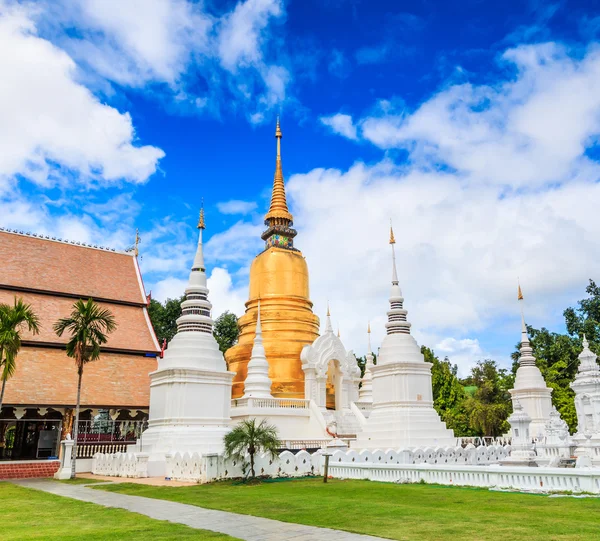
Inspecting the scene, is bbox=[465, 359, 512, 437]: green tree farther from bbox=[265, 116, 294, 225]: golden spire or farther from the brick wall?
the brick wall

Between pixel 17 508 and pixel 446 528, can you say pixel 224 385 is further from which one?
pixel 446 528

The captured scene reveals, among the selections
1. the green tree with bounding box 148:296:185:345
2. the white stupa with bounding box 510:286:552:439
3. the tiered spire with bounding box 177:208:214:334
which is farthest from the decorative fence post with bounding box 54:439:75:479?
the green tree with bounding box 148:296:185:345

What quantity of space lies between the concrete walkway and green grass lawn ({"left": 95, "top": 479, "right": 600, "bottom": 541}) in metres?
0.38

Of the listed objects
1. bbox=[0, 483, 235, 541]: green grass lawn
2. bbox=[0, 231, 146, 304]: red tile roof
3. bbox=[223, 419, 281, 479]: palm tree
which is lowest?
bbox=[0, 483, 235, 541]: green grass lawn

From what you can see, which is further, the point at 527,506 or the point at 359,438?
the point at 359,438

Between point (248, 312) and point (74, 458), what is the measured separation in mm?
13987

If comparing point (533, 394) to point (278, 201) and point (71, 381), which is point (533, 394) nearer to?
point (278, 201)

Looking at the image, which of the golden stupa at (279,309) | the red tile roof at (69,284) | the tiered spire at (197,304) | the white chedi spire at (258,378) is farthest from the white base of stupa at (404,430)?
the red tile roof at (69,284)

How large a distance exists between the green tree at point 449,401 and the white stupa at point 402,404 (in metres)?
10.6

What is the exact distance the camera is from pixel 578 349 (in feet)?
109

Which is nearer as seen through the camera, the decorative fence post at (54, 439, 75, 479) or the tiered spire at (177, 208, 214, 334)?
the decorative fence post at (54, 439, 75, 479)

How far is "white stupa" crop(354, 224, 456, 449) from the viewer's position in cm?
2278

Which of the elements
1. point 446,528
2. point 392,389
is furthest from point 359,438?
point 446,528

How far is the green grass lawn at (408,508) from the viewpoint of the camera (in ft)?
23.9
